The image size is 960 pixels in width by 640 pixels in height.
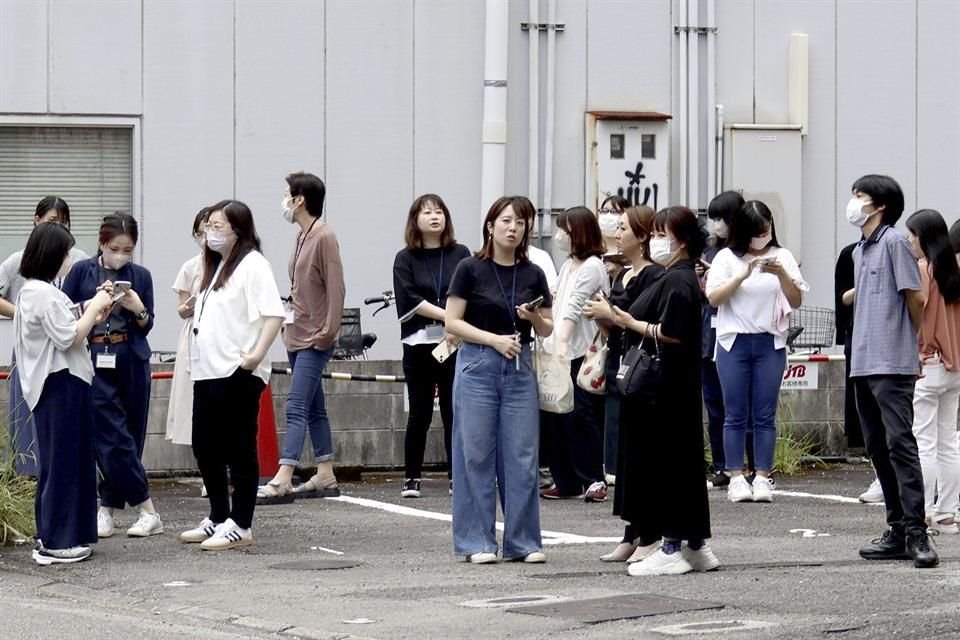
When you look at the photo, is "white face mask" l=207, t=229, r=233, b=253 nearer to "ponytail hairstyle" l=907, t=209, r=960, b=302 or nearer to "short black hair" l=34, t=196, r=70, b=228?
"short black hair" l=34, t=196, r=70, b=228

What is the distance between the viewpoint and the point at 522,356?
981 centimetres

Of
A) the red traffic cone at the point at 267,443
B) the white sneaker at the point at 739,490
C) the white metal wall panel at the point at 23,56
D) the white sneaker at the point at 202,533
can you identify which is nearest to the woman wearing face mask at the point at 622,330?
the white sneaker at the point at 739,490

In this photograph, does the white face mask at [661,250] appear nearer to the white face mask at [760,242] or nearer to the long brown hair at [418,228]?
the white face mask at [760,242]

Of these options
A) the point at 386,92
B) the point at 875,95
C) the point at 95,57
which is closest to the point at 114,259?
the point at 95,57

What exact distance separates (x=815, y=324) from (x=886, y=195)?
8395 millimetres

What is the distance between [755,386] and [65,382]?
5.00 metres

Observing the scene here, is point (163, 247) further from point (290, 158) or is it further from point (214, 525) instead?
point (214, 525)

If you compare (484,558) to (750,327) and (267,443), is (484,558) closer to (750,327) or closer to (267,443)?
(750,327)

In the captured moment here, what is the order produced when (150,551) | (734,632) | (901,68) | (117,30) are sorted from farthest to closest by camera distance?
1. (901,68)
2. (117,30)
3. (150,551)
4. (734,632)

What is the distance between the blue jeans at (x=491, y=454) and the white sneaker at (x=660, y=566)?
784 millimetres

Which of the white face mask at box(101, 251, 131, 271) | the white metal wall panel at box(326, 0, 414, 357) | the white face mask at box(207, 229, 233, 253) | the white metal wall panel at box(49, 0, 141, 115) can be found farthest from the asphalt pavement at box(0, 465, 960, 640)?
the white metal wall panel at box(49, 0, 141, 115)

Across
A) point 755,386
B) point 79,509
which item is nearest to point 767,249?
point 755,386

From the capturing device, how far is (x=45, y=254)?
997 cm

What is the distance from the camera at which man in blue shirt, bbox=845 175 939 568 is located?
9469 mm
